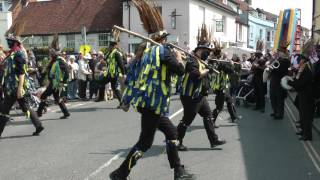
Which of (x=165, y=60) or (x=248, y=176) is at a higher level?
(x=165, y=60)

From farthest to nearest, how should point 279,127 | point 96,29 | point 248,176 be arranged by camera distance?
point 96,29
point 279,127
point 248,176

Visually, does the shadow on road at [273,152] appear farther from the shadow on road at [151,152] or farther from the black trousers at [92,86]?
the black trousers at [92,86]

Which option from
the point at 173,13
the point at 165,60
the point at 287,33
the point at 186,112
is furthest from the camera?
the point at 173,13

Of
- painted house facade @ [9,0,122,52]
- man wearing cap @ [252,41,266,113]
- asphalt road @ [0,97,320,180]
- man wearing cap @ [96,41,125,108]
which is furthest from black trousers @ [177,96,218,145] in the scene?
painted house facade @ [9,0,122,52]

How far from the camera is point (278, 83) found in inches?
468

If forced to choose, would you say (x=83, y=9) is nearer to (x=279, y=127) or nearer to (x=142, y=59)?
(x=279, y=127)

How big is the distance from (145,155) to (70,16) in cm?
3449

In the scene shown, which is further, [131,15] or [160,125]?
[131,15]

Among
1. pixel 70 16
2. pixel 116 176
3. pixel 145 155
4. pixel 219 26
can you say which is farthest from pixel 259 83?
pixel 70 16

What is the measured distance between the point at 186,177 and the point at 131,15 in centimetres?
3103

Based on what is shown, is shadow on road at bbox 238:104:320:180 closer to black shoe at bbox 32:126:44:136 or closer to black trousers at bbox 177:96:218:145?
black trousers at bbox 177:96:218:145

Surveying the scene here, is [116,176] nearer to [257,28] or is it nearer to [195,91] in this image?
[195,91]

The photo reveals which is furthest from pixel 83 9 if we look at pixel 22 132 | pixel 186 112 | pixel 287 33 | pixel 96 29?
pixel 186 112

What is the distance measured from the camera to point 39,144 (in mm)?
8398
